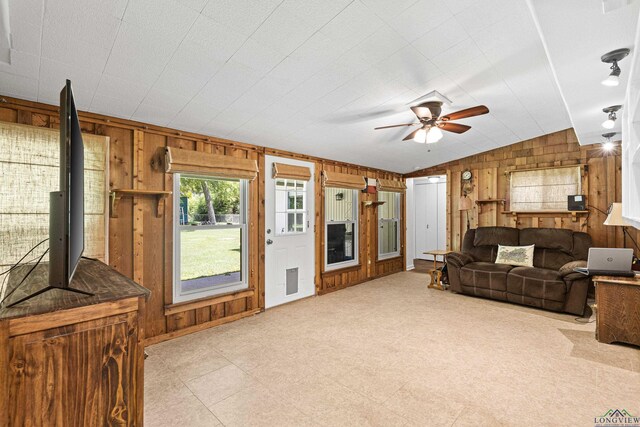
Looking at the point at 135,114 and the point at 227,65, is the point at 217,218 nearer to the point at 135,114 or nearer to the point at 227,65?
the point at 135,114

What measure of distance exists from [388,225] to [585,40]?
15.5 feet

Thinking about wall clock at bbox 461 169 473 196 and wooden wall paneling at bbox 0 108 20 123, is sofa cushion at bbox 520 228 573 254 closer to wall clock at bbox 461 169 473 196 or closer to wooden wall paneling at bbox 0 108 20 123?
wall clock at bbox 461 169 473 196

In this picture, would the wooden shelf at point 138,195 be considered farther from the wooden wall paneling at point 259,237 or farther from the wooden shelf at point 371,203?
the wooden shelf at point 371,203

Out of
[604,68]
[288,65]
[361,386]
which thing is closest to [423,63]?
[288,65]

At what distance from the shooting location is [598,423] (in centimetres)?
189

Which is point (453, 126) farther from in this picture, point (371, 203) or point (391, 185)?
point (391, 185)

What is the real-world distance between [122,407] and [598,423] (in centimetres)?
263

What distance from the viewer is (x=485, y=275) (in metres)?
4.49

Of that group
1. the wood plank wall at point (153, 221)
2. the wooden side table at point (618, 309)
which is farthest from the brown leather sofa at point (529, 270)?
the wood plank wall at point (153, 221)

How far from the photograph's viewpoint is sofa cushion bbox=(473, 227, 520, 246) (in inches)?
195

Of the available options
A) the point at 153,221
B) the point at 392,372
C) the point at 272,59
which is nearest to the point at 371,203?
the point at 392,372

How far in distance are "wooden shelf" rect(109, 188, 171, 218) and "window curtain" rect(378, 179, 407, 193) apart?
3961 mm

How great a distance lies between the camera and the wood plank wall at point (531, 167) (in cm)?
450

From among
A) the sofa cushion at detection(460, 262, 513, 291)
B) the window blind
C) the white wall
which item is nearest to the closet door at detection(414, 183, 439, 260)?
the white wall
